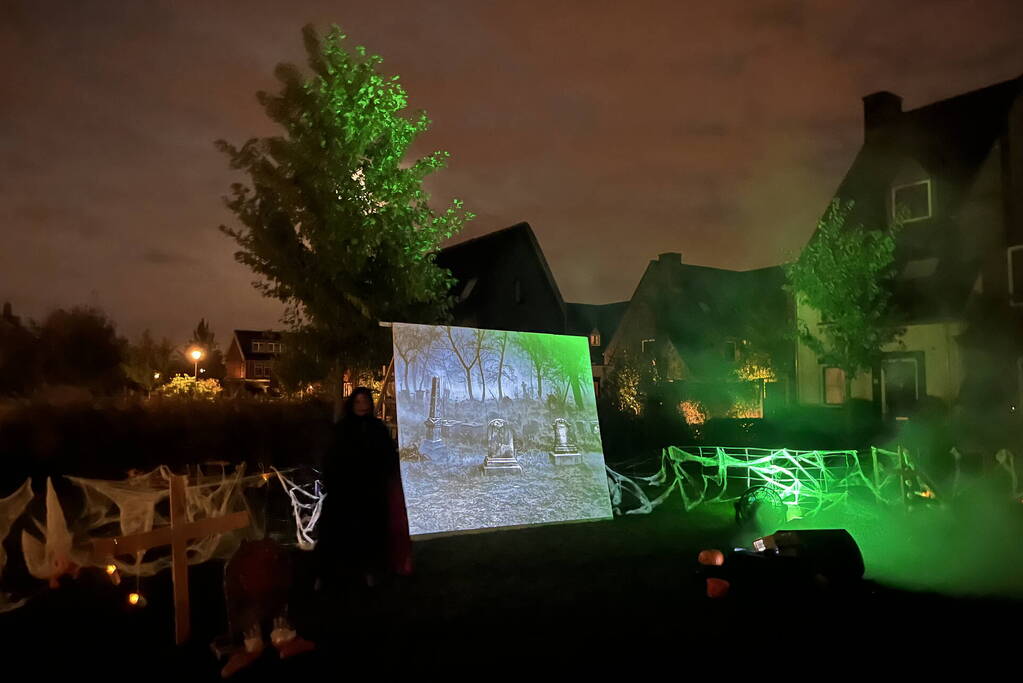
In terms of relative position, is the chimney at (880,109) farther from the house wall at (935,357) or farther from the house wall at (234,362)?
the house wall at (234,362)

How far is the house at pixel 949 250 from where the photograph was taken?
17672mm

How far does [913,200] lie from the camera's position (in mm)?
20125

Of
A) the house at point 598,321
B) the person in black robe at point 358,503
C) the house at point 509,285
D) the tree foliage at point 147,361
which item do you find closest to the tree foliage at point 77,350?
the tree foliage at point 147,361

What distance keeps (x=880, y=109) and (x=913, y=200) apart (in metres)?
3.82

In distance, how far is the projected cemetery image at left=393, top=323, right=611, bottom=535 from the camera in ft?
29.9

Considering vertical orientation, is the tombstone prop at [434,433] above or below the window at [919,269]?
below

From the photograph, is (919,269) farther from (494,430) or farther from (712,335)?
(494,430)

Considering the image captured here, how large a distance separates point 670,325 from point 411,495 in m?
27.7

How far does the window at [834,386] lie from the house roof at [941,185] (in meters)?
2.88

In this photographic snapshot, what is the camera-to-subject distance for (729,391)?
2455 centimetres

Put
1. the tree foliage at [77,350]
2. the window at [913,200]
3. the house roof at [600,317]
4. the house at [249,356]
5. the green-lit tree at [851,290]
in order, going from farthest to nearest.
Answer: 1. the house at [249,356]
2. the house roof at [600,317]
3. the tree foliage at [77,350]
4. the window at [913,200]
5. the green-lit tree at [851,290]

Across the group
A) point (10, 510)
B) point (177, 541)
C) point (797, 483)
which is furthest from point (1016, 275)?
point (10, 510)

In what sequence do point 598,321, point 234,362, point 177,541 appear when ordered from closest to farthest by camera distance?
point 177,541, point 598,321, point 234,362

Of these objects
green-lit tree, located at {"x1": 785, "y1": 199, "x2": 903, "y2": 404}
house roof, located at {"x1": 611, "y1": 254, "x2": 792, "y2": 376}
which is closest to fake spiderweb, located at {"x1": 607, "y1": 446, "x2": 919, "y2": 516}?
green-lit tree, located at {"x1": 785, "y1": 199, "x2": 903, "y2": 404}
